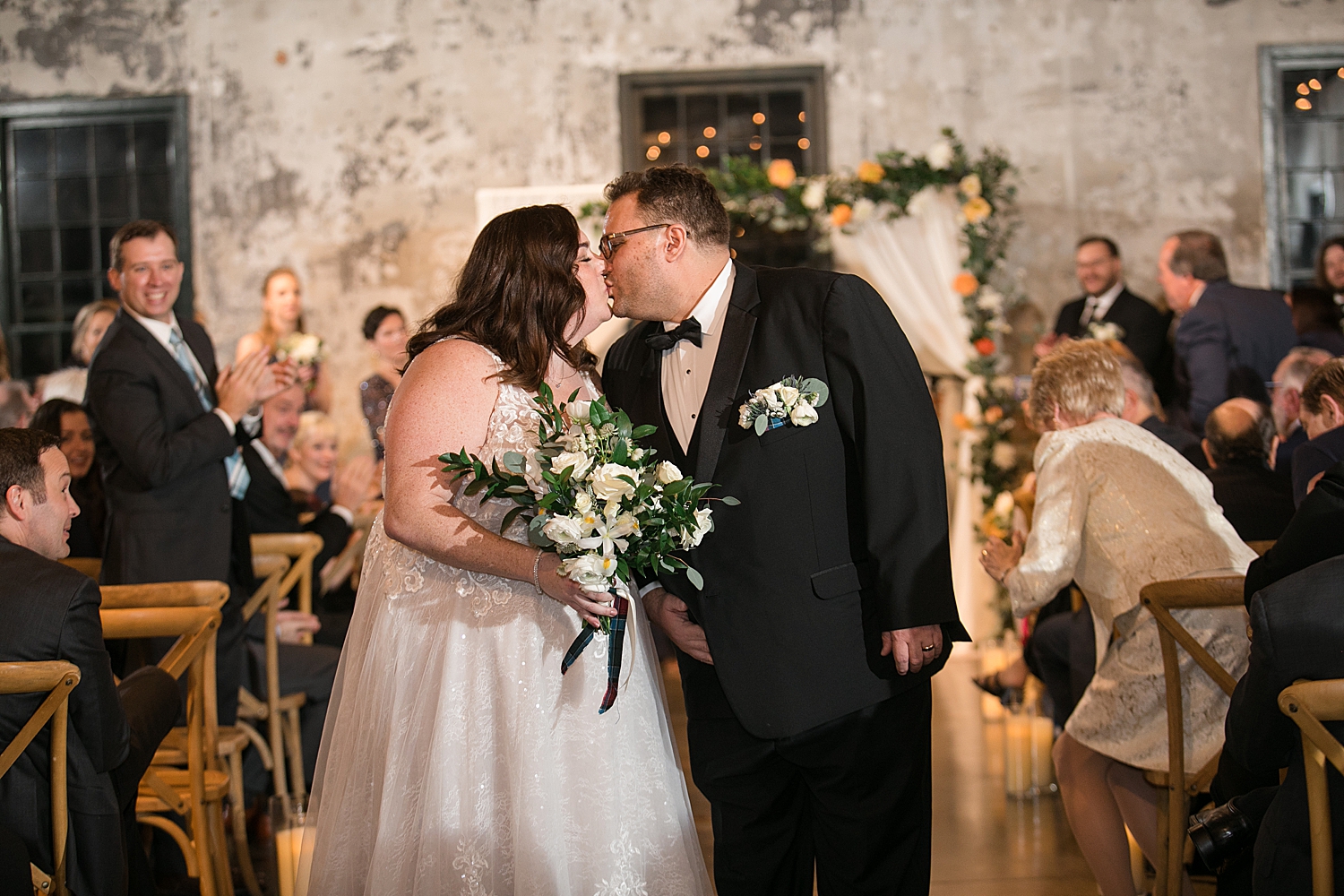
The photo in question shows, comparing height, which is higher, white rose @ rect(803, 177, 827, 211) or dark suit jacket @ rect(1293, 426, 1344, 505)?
white rose @ rect(803, 177, 827, 211)

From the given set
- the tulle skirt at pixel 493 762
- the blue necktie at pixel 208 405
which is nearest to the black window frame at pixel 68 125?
the blue necktie at pixel 208 405

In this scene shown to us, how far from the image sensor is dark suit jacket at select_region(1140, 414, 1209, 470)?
4.67 meters

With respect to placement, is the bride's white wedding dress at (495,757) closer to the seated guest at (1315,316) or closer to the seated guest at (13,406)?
the seated guest at (13,406)

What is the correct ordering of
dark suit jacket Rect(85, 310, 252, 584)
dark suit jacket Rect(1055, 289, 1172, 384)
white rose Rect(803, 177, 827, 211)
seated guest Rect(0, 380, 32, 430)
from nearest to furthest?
1. dark suit jacket Rect(85, 310, 252, 584)
2. seated guest Rect(0, 380, 32, 430)
3. dark suit jacket Rect(1055, 289, 1172, 384)
4. white rose Rect(803, 177, 827, 211)

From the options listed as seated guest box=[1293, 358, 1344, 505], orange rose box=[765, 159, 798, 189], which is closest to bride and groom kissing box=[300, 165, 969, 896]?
seated guest box=[1293, 358, 1344, 505]

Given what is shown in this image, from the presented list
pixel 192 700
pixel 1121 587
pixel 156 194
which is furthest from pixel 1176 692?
pixel 156 194

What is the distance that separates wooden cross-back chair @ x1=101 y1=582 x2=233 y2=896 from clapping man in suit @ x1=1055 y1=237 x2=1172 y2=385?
5.90 metres

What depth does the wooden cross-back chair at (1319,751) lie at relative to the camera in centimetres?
209

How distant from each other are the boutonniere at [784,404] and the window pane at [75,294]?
806 centimetres

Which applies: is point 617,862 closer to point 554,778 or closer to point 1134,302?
point 554,778

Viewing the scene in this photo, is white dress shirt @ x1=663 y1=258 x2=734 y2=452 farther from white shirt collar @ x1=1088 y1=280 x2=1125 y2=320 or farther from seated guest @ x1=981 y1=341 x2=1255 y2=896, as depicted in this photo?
white shirt collar @ x1=1088 y1=280 x2=1125 y2=320

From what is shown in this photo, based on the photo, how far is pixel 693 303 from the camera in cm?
271

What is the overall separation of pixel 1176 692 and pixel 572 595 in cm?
169

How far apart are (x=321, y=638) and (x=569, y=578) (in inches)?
135
